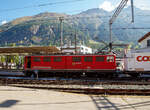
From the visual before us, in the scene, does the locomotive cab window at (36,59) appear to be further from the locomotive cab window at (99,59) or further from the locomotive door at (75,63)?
the locomotive cab window at (99,59)

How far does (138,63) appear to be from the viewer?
58.1 ft

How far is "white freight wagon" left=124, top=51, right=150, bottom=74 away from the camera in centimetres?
1745

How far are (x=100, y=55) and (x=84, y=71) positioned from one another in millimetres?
2977

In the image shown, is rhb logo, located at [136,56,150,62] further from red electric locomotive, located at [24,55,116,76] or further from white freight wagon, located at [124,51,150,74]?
red electric locomotive, located at [24,55,116,76]

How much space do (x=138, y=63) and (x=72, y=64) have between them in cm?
835

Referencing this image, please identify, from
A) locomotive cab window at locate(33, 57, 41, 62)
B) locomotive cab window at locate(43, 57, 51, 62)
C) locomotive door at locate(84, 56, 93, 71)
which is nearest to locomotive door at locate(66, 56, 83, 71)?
locomotive door at locate(84, 56, 93, 71)

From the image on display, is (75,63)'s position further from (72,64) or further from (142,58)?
(142,58)

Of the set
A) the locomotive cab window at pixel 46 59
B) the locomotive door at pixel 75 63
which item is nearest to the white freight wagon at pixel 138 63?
the locomotive door at pixel 75 63

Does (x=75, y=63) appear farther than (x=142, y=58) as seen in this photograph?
Yes

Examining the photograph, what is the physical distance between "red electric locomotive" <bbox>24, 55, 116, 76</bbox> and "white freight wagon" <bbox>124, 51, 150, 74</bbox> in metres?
1.85

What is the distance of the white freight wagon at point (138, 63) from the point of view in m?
17.5

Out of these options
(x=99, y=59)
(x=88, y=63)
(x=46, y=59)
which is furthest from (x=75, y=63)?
(x=46, y=59)

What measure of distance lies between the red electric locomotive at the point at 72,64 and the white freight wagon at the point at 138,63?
6.06 feet

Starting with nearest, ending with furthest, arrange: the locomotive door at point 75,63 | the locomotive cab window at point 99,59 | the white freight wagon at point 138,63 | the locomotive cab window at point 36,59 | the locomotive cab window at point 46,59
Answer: the white freight wagon at point 138,63 < the locomotive cab window at point 99,59 < the locomotive door at point 75,63 < the locomotive cab window at point 46,59 < the locomotive cab window at point 36,59
